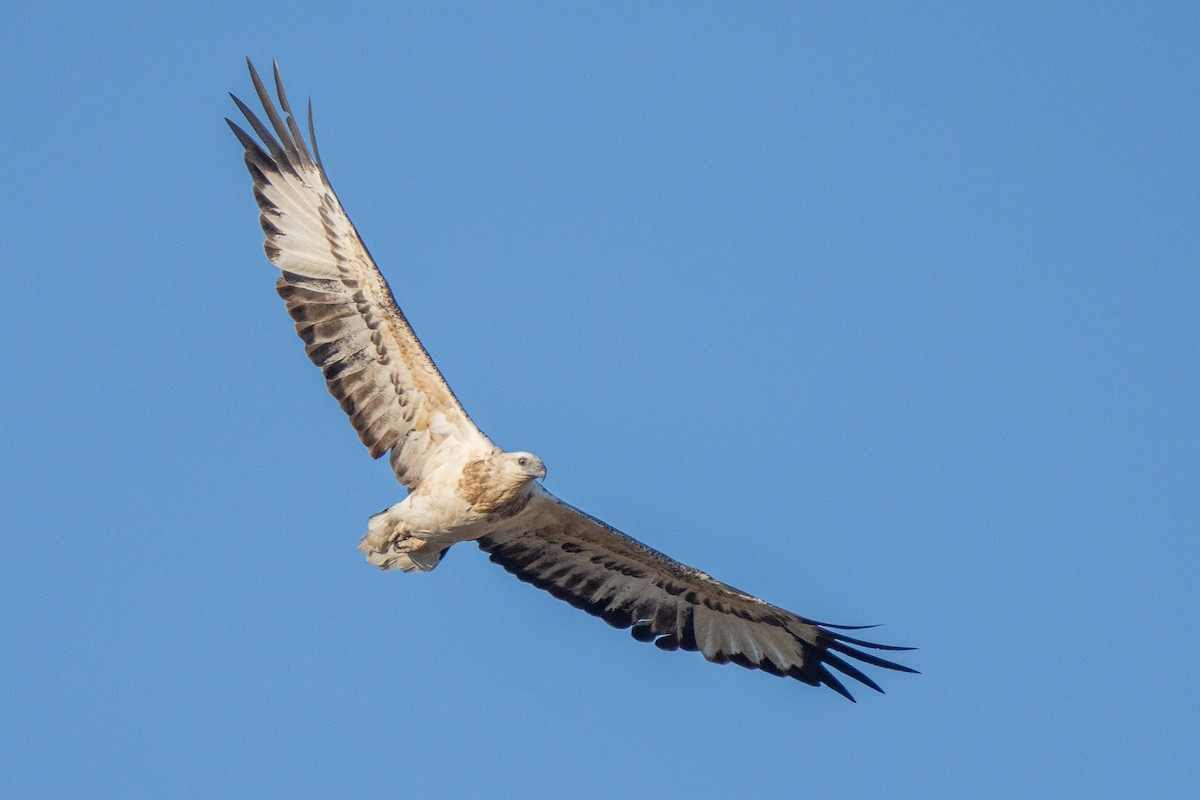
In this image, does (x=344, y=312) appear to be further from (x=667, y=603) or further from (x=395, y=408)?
(x=667, y=603)

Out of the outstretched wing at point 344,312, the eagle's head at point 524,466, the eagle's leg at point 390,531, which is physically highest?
the outstretched wing at point 344,312

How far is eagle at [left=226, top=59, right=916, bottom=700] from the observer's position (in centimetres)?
1196

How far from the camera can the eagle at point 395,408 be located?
1196 cm

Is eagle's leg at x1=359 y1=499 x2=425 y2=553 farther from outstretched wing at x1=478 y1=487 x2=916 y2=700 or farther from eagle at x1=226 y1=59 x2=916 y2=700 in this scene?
outstretched wing at x1=478 y1=487 x2=916 y2=700

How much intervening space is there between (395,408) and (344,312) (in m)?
0.82

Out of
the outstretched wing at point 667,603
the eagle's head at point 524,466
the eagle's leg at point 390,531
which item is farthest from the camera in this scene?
the outstretched wing at point 667,603

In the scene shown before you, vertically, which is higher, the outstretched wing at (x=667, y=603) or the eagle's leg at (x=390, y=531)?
the outstretched wing at (x=667, y=603)

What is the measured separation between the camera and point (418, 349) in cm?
1200

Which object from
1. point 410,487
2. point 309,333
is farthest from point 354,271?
point 410,487

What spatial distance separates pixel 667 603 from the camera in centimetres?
1332

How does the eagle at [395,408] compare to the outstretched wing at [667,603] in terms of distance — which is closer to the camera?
the eagle at [395,408]

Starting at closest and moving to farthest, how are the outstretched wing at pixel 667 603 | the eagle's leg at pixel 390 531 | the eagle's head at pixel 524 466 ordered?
the eagle's head at pixel 524 466 < the eagle's leg at pixel 390 531 < the outstretched wing at pixel 667 603

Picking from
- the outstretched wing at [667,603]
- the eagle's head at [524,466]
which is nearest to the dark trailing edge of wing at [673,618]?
the outstretched wing at [667,603]

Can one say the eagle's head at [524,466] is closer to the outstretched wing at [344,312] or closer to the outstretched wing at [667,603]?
the outstretched wing at [344,312]
